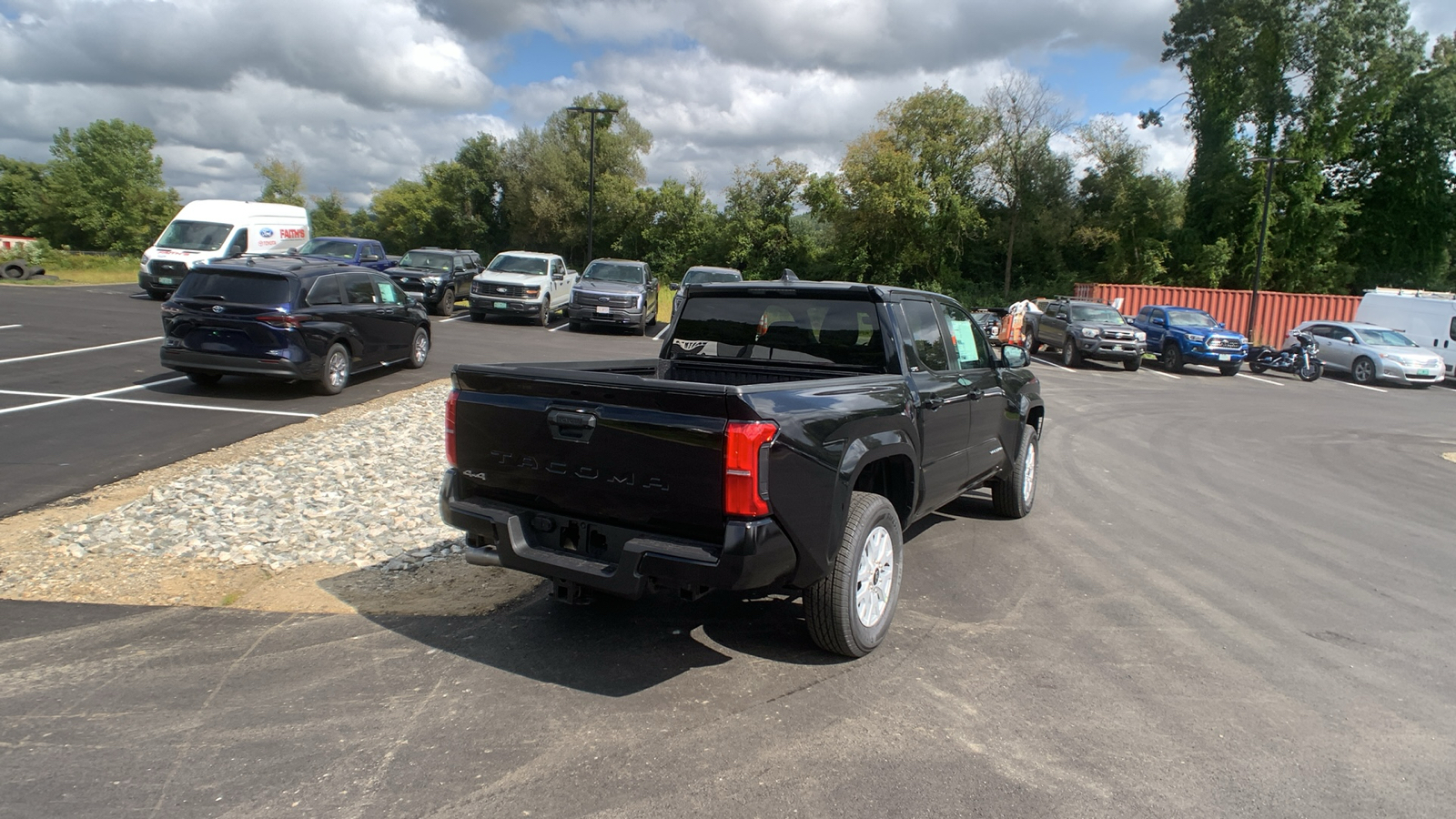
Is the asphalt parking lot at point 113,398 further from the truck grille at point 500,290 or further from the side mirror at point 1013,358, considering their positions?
the side mirror at point 1013,358

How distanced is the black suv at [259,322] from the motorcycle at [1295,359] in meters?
24.2

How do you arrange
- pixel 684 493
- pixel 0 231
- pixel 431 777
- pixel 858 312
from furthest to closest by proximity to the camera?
pixel 0 231 < pixel 858 312 < pixel 684 493 < pixel 431 777

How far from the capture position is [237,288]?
35.5 feet

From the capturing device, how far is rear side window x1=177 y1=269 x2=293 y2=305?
35.3 ft

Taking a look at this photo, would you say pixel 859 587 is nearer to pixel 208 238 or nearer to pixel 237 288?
pixel 237 288

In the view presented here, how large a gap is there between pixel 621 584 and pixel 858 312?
233cm

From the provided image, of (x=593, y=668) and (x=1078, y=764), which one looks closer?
(x=1078, y=764)

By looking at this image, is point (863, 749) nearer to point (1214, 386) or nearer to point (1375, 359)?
point (1214, 386)

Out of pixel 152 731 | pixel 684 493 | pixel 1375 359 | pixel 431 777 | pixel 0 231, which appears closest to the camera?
pixel 431 777

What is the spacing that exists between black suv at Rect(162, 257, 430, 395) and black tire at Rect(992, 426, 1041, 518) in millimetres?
8499

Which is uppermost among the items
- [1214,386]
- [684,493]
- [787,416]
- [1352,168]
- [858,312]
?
[1352,168]

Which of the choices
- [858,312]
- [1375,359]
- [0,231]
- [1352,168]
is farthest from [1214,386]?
[0,231]

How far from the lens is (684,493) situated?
3674 mm

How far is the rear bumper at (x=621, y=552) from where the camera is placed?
3.60m
